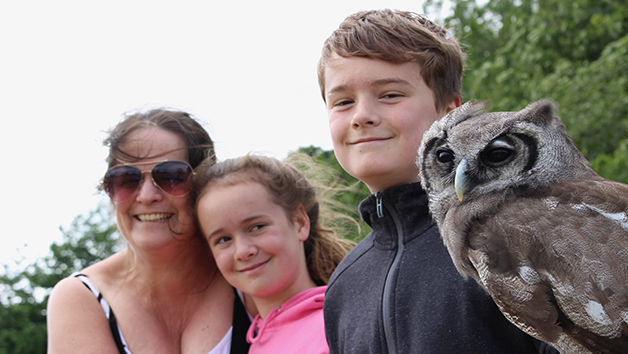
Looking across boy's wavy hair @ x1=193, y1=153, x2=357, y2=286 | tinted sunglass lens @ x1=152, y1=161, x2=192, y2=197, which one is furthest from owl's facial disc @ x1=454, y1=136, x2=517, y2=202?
tinted sunglass lens @ x1=152, y1=161, x2=192, y2=197

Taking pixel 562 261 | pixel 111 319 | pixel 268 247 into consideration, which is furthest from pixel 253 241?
pixel 562 261

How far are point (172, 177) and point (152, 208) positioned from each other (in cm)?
21

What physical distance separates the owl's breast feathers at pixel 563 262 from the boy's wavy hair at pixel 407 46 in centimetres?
65

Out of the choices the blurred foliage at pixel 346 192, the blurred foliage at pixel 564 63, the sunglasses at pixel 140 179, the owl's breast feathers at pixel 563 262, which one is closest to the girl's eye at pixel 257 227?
the sunglasses at pixel 140 179

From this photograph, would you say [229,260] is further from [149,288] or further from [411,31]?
[411,31]

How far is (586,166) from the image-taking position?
1898 mm

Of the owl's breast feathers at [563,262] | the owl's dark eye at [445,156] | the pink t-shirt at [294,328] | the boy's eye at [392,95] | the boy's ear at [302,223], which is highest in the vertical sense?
the boy's eye at [392,95]

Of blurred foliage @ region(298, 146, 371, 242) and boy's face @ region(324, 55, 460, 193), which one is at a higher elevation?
boy's face @ region(324, 55, 460, 193)

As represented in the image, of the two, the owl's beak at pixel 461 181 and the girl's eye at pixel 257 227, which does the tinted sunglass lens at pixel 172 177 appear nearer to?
the girl's eye at pixel 257 227

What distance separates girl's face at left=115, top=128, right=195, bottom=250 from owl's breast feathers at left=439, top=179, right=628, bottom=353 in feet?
6.30

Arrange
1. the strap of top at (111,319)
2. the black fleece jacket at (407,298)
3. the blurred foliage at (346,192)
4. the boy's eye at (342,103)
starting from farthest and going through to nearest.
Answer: the blurred foliage at (346,192)
the strap of top at (111,319)
the boy's eye at (342,103)
the black fleece jacket at (407,298)

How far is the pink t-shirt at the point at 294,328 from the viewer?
2576 mm

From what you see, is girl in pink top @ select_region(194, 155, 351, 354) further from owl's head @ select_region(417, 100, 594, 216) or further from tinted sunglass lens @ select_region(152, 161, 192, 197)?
owl's head @ select_region(417, 100, 594, 216)

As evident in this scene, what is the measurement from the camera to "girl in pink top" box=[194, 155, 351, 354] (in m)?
2.78
